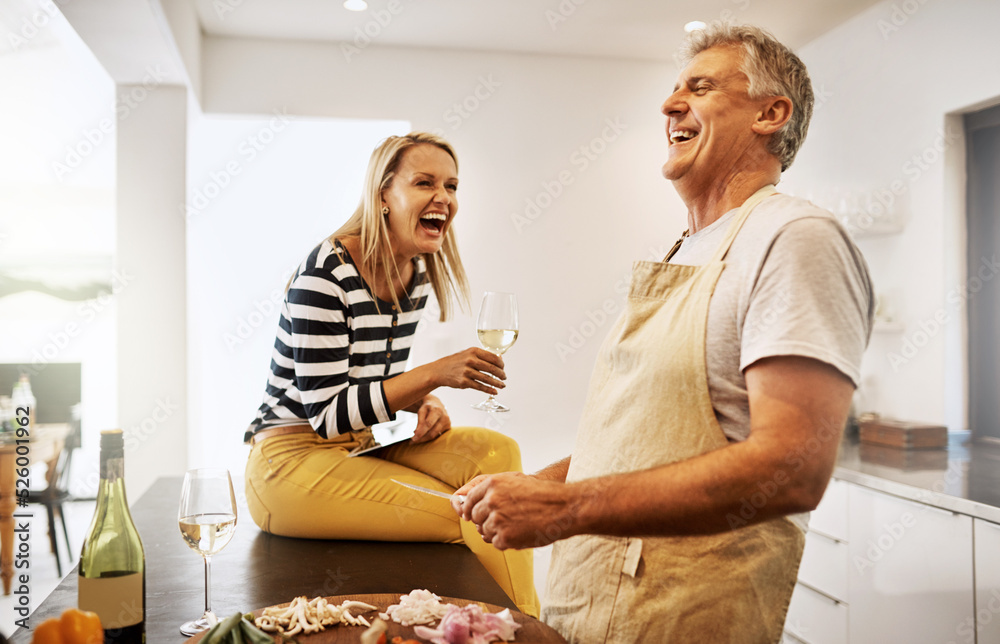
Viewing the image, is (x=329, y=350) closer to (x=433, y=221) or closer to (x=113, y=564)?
(x=433, y=221)

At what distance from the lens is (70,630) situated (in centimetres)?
70

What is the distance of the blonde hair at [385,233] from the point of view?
2131 millimetres

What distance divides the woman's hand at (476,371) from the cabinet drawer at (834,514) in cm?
151

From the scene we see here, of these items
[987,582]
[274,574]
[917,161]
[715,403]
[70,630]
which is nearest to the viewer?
[70,630]

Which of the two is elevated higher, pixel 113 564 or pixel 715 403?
pixel 715 403

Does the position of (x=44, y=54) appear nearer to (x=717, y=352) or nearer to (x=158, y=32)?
(x=158, y=32)

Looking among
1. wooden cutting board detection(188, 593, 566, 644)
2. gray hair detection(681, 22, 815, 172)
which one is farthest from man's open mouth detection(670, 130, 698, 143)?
wooden cutting board detection(188, 593, 566, 644)

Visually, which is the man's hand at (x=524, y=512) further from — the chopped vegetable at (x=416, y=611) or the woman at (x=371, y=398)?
the woman at (x=371, y=398)

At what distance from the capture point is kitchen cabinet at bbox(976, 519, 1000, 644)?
6.56ft

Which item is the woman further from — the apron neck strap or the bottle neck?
the bottle neck

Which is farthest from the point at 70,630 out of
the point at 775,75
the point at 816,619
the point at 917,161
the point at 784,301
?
the point at 917,161

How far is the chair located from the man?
2937 mm

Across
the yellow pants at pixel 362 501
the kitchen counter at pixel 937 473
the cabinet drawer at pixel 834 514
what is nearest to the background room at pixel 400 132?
the kitchen counter at pixel 937 473

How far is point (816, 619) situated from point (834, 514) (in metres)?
0.39
